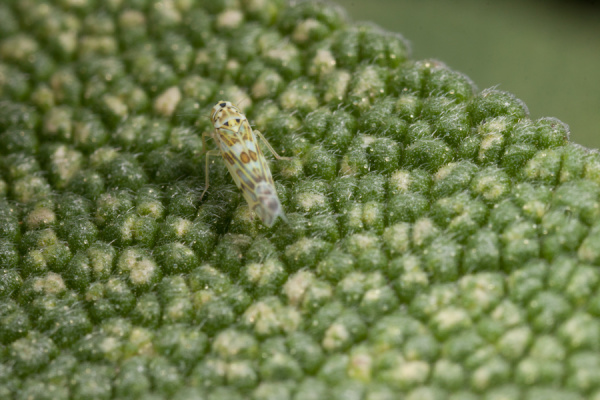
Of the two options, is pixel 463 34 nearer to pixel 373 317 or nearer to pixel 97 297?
pixel 373 317

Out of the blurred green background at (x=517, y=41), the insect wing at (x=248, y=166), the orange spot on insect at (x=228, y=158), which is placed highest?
the blurred green background at (x=517, y=41)

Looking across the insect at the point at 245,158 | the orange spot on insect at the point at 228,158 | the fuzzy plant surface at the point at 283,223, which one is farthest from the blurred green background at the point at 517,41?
the orange spot on insect at the point at 228,158

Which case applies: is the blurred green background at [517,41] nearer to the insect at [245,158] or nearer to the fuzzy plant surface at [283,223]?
the fuzzy plant surface at [283,223]

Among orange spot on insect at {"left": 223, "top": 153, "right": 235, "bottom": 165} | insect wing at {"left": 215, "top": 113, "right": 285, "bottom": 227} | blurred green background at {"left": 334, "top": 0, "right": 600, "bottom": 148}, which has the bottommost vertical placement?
orange spot on insect at {"left": 223, "top": 153, "right": 235, "bottom": 165}

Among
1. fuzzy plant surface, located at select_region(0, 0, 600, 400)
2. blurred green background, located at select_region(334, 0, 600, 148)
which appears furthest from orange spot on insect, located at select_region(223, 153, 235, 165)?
blurred green background, located at select_region(334, 0, 600, 148)

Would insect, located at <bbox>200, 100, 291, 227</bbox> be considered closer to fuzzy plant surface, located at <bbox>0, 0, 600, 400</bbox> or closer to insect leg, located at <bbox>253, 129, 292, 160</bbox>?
insect leg, located at <bbox>253, 129, 292, 160</bbox>
